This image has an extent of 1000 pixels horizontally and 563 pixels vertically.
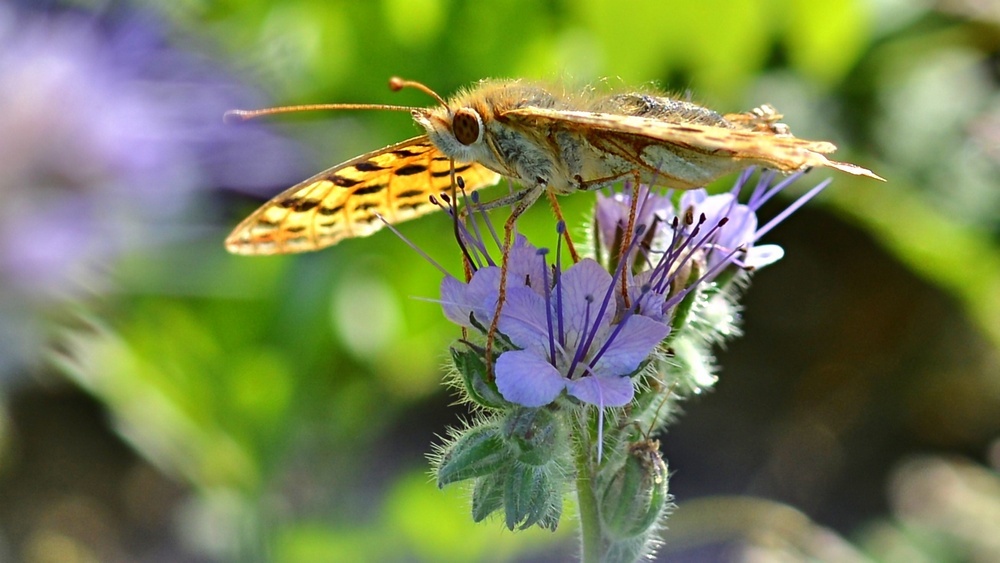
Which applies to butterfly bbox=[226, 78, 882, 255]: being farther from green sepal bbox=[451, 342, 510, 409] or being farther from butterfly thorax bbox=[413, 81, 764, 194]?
green sepal bbox=[451, 342, 510, 409]

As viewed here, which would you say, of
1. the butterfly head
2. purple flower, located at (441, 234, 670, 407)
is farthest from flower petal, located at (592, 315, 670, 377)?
the butterfly head

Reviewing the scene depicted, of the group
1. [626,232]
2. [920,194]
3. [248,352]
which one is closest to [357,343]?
[248,352]

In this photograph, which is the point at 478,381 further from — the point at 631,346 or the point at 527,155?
the point at 527,155

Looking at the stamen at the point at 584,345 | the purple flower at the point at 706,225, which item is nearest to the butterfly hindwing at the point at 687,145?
the purple flower at the point at 706,225

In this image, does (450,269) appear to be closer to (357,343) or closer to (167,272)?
(357,343)

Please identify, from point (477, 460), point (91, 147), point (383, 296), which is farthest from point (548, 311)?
point (91, 147)

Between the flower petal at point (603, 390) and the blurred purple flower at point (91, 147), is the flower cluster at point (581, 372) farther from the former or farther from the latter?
the blurred purple flower at point (91, 147)
